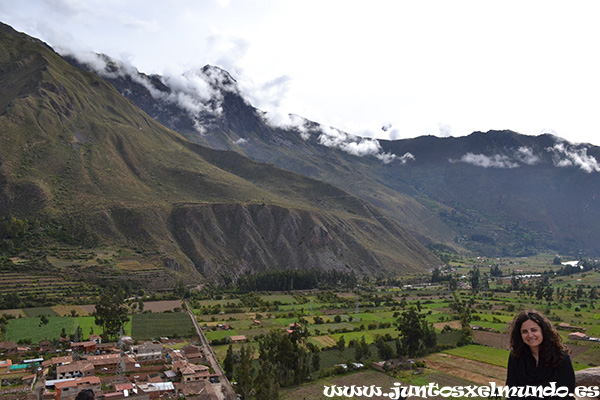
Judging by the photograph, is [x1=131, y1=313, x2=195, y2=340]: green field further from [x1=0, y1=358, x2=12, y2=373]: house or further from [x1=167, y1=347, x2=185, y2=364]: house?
[x1=0, y1=358, x2=12, y2=373]: house

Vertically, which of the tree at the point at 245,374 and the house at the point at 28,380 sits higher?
the tree at the point at 245,374

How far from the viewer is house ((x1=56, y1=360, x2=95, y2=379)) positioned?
52.4 metres

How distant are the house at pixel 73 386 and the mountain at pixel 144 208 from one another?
2429 inches

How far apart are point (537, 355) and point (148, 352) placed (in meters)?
63.5

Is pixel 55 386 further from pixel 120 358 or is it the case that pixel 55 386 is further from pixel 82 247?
pixel 82 247

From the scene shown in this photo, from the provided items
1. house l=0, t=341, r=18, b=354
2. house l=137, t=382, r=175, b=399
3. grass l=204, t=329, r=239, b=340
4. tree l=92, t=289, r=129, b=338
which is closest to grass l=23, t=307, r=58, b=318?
tree l=92, t=289, r=129, b=338

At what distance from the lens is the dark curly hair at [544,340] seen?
615 cm

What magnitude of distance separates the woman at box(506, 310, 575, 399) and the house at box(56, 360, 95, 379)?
5755cm

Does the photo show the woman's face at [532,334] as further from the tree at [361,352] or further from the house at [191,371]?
the tree at [361,352]

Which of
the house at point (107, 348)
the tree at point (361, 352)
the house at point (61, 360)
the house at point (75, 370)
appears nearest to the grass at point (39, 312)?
the house at point (107, 348)

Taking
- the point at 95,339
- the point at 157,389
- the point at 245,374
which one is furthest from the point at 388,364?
the point at 95,339

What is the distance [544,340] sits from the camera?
6289mm

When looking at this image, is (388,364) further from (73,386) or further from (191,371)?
(73,386)

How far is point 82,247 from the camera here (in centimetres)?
11662
